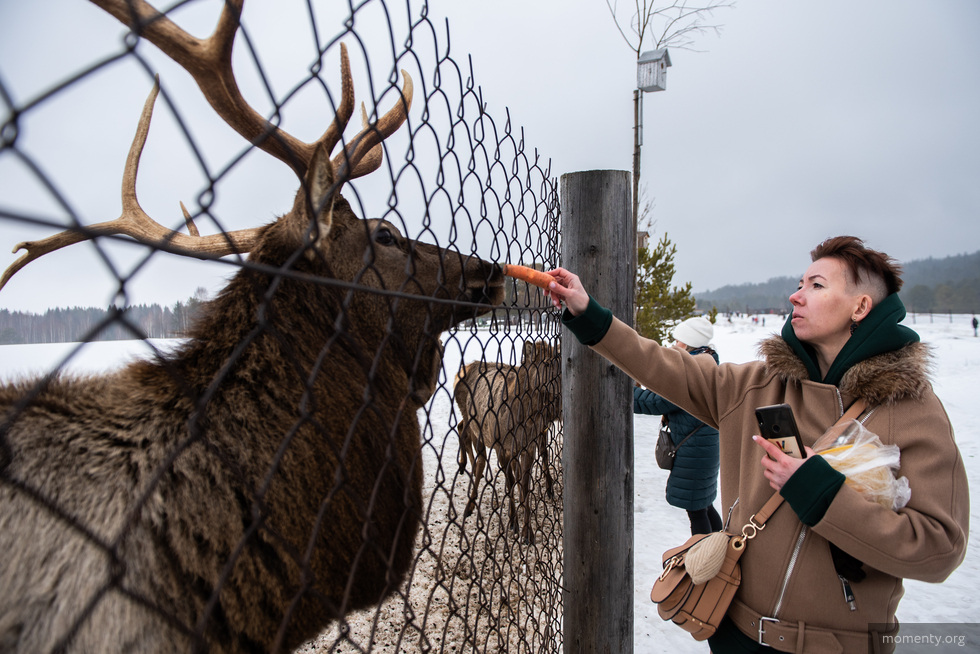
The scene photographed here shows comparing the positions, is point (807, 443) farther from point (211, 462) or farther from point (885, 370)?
point (211, 462)

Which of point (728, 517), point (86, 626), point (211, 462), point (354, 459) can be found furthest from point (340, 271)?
point (728, 517)

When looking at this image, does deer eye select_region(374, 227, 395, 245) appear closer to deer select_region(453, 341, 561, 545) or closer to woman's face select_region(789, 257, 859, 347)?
deer select_region(453, 341, 561, 545)

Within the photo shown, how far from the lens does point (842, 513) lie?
5.12ft

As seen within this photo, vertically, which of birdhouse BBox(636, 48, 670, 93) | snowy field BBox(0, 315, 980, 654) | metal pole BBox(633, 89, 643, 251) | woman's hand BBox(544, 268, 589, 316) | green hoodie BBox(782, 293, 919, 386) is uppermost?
birdhouse BBox(636, 48, 670, 93)

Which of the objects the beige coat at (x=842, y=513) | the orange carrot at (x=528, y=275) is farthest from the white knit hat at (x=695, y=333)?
the orange carrot at (x=528, y=275)

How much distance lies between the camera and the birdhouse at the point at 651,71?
8.90 m

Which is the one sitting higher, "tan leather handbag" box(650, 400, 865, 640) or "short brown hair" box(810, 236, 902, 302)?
"short brown hair" box(810, 236, 902, 302)

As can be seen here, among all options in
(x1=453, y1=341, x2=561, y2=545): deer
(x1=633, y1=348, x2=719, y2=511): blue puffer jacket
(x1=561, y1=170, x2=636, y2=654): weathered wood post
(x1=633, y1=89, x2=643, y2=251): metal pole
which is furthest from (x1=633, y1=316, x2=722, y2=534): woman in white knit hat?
(x1=633, y1=89, x2=643, y2=251): metal pole

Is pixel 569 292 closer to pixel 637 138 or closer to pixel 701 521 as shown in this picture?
pixel 701 521

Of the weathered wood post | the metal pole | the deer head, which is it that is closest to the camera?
the deer head

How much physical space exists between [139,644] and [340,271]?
48.0 inches

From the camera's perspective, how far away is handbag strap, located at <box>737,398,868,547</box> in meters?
1.78

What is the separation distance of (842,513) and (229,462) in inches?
72.7

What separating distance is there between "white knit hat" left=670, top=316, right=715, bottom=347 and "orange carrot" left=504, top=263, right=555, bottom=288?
317 centimetres
